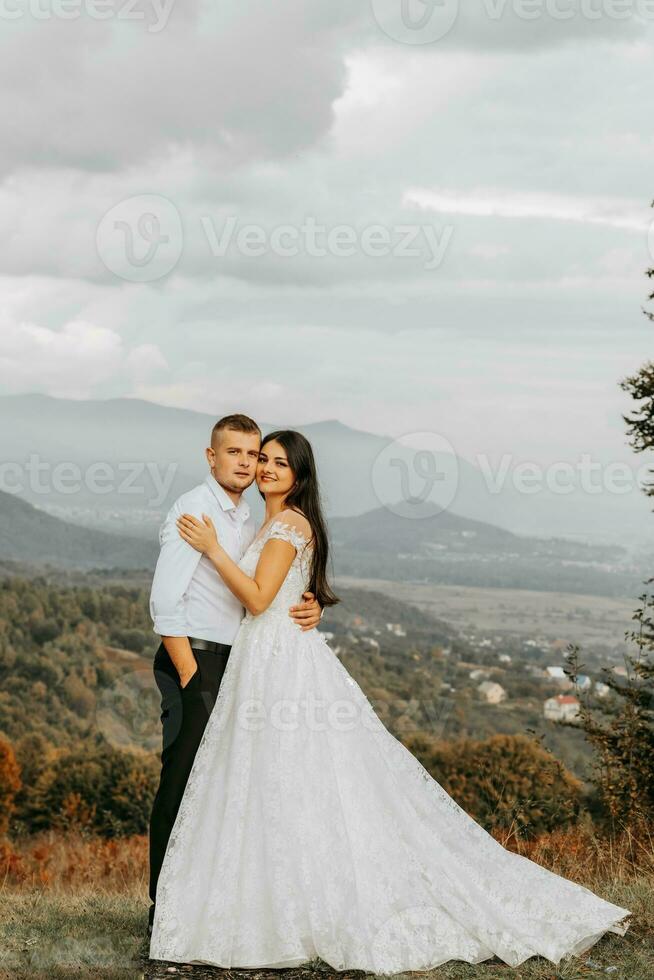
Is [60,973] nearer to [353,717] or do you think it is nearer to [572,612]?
[353,717]

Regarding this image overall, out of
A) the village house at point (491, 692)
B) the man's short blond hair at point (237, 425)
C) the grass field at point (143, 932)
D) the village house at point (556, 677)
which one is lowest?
the village house at point (491, 692)

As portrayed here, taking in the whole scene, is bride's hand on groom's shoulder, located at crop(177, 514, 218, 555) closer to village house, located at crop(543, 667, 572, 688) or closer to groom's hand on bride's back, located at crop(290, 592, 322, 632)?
groom's hand on bride's back, located at crop(290, 592, 322, 632)

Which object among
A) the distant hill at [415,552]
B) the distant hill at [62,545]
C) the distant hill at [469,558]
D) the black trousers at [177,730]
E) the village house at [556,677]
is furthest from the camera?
the distant hill at [469,558]

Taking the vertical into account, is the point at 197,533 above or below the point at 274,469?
below

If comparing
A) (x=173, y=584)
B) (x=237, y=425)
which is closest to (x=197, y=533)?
(x=173, y=584)

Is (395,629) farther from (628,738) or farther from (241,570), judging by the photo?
(241,570)

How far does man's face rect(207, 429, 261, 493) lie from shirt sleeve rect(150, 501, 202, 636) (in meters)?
0.34

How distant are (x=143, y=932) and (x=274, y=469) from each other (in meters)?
2.24

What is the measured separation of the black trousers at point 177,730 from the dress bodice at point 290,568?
0.33 m

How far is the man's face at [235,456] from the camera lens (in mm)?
4945

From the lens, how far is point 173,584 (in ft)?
15.8

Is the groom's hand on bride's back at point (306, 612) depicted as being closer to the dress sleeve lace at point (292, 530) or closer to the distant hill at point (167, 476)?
the dress sleeve lace at point (292, 530)

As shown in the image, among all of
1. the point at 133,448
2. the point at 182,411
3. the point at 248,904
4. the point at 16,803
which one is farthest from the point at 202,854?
the point at 182,411


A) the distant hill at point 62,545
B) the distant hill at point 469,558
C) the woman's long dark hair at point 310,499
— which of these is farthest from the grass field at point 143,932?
the distant hill at point 469,558
